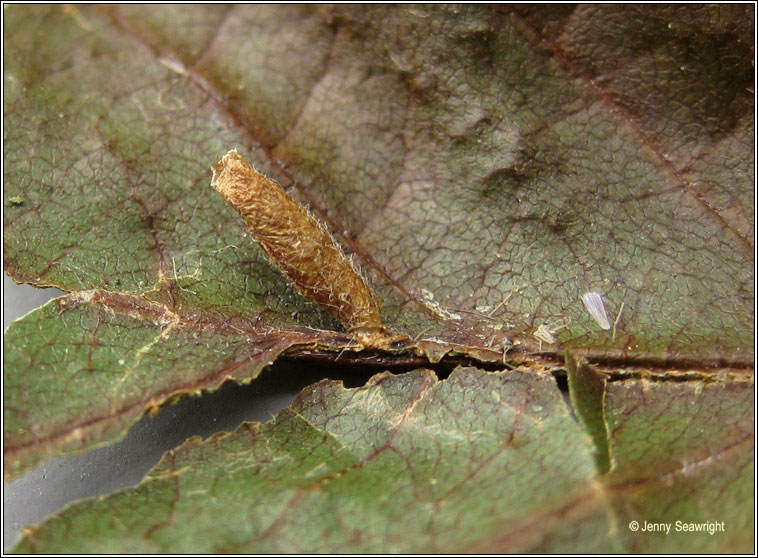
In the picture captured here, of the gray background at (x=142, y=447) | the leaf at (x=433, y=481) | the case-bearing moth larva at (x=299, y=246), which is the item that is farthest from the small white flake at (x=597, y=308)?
the gray background at (x=142, y=447)

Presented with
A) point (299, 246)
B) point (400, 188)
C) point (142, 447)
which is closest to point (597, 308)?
point (400, 188)

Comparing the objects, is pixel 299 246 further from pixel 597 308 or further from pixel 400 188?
pixel 597 308

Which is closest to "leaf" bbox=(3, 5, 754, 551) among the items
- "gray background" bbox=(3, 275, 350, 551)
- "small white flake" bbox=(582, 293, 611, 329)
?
"small white flake" bbox=(582, 293, 611, 329)

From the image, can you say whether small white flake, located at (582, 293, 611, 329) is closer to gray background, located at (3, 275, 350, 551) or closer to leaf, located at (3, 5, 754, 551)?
leaf, located at (3, 5, 754, 551)

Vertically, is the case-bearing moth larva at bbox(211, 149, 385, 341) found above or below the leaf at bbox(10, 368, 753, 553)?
above

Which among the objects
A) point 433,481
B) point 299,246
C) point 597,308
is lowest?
point 433,481

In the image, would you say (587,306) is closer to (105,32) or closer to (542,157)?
(542,157)

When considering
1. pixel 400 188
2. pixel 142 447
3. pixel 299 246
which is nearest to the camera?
A: pixel 299 246

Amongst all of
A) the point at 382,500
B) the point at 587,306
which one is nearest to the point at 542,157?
the point at 587,306
